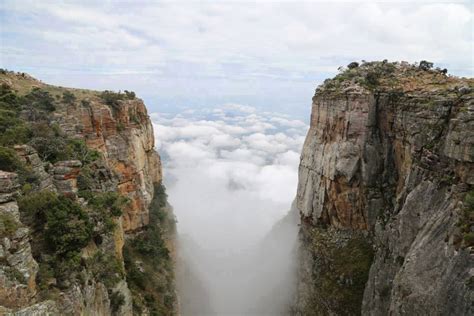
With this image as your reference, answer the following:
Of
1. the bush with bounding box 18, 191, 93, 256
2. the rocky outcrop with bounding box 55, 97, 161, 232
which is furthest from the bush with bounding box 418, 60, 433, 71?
the bush with bounding box 18, 191, 93, 256

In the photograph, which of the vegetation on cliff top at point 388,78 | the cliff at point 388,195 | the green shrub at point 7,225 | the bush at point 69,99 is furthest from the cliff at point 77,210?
the vegetation on cliff top at point 388,78

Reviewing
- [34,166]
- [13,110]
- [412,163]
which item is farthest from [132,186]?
[412,163]

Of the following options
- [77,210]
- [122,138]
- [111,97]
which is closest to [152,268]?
[122,138]

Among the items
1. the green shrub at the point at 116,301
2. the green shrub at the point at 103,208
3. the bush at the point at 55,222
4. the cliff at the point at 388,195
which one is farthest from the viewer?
the green shrub at the point at 116,301

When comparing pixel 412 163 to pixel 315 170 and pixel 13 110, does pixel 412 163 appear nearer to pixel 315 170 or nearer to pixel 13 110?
pixel 315 170

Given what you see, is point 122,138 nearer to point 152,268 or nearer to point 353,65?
point 152,268

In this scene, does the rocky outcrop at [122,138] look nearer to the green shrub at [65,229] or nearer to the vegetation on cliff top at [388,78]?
the green shrub at [65,229]
